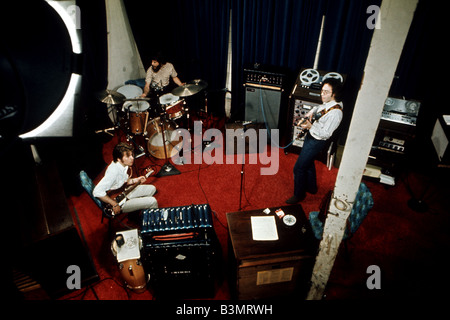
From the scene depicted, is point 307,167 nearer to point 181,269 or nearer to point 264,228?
point 264,228

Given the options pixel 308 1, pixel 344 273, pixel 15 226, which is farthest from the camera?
pixel 308 1

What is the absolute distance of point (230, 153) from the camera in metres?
4.53

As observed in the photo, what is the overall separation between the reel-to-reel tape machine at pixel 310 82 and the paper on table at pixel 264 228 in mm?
2047

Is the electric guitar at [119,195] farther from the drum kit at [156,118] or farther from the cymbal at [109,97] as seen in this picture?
the cymbal at [109,97]

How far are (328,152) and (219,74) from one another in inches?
96.6

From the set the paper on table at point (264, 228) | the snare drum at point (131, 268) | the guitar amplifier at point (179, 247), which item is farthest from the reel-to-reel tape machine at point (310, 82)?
the snare drum at point (131, 268)

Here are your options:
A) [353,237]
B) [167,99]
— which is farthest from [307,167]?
[167,99]

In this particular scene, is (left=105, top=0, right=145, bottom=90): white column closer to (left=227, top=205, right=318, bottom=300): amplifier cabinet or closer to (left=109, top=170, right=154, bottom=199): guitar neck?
(left=109, top=170, right=154, bottom=199): guitar neck

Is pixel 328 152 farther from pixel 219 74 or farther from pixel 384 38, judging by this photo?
pixel 384 38

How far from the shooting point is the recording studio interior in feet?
3.46

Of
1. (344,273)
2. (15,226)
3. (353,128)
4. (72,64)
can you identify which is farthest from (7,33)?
(344,273)

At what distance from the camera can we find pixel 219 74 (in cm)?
532

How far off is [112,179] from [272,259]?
66.2 inches

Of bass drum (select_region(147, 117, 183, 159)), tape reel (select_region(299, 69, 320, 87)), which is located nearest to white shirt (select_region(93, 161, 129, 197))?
bass drum (select_region(147, 117, 183, 159))
